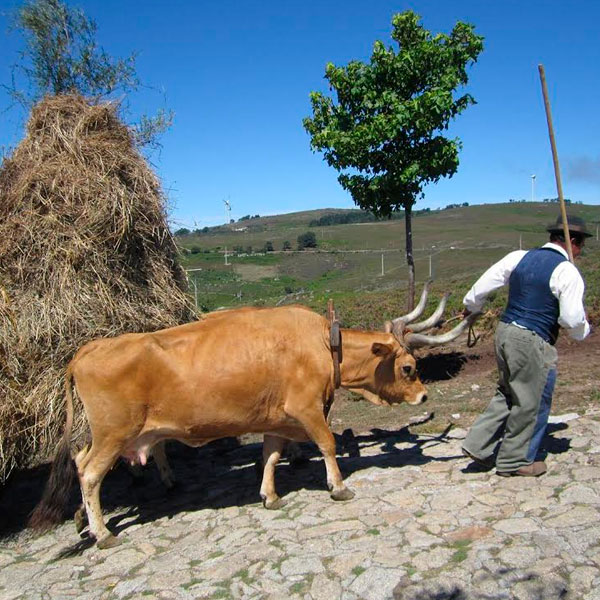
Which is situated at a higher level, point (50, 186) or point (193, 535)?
point (50, 186)

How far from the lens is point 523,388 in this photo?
5.75 meters

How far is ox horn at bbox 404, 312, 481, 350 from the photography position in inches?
246

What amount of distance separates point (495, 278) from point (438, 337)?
0.86 metres

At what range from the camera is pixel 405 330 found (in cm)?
682

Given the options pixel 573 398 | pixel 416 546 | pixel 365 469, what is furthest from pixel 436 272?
pixel 416 546

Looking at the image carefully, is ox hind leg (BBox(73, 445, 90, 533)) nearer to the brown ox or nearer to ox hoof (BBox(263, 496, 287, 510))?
the brown ox

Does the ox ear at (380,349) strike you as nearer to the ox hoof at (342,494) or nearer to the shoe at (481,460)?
the shoe at (481,460)

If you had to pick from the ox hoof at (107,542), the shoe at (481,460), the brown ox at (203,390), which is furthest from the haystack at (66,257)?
the shoe at (481,460)

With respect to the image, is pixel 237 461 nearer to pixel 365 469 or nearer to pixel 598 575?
pixel 365 469

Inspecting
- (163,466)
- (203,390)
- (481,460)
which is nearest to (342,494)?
(481,460)

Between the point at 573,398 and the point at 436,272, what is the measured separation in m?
21.3

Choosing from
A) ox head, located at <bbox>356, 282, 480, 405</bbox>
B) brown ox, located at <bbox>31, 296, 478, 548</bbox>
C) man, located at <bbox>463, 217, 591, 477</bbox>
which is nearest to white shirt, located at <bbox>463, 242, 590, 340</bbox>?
Answer: man, located at <bbox>463, 217, 591, 477</bbox>

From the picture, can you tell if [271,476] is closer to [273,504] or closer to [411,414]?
[273,504]

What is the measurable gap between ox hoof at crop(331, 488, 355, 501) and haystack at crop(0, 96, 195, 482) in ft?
8.51
